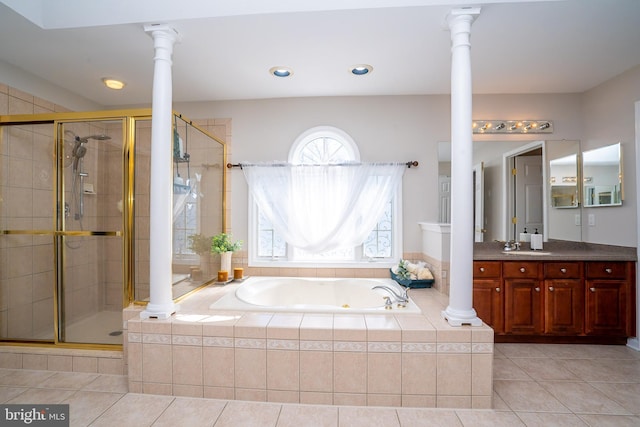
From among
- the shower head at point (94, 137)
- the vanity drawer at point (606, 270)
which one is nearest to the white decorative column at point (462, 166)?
the vanity drawer at point (606, 270)

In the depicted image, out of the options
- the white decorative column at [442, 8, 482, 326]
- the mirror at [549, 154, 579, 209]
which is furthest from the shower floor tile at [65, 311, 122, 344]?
the mirror at [549, 154, 579, 209]

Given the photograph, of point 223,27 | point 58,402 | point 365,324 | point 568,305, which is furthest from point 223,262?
point 568,305

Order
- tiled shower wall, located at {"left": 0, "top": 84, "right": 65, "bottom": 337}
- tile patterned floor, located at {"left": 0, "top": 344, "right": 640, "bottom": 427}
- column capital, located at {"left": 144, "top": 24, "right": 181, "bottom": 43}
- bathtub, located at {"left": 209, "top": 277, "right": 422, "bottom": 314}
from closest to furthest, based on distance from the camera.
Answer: tile patterned floor, located at {"left": 0, "top": 344, "right": 640, "bottom": 427} < column capital, located at {"left": 144, "top": 24, "right": 181, "bottom": 43} < tiled shower wall, located at {"left": 0, "top": 84, "right": 65, "bottom": 337} < bathtub, located at {"left": 209, "top": 277, "right": 422, "bottom": 314}

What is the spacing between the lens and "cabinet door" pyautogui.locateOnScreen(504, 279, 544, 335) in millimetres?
2713

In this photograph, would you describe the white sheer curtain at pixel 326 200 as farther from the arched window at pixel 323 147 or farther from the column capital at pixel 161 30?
the column capital at pixel 161 30

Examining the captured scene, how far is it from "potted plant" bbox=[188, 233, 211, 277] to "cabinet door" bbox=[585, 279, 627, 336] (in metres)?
3.45

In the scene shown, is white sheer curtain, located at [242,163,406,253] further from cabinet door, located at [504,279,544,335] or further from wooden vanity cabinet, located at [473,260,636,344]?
cabinet door, located at [504,279,544,335]

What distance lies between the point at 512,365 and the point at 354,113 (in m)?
2.66

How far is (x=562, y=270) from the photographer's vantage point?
270cm

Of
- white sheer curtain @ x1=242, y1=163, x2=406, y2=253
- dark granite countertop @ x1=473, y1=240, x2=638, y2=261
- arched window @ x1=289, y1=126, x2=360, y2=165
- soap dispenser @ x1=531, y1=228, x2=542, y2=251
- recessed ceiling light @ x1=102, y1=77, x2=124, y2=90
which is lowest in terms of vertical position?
dark granite countertop @ x1=473, y1=240, x2=638, y2=261

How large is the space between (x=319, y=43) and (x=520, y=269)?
2554mm

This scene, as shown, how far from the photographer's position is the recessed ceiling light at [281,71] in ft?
8.50

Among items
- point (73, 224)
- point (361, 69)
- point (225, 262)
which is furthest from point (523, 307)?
point (73, 224)

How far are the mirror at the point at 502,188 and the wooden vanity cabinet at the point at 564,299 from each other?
0.54m
